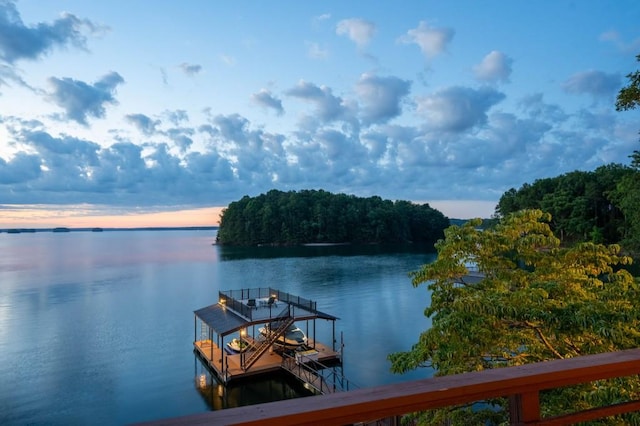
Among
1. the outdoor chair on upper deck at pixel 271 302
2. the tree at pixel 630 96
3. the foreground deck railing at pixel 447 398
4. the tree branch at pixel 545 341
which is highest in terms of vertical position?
the tree at pixel 630 96

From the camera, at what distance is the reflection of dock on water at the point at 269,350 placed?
17688 millimetres

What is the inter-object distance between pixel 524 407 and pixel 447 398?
0.91 ft

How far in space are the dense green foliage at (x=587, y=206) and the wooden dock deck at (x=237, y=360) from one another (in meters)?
42.5

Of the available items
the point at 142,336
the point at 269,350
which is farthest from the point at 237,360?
the point at 142,336

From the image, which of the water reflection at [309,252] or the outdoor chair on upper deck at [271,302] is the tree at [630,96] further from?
the water reflection at [309,252]

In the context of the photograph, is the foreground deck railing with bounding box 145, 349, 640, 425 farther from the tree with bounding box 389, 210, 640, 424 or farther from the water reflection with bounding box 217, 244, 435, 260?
the water reflection with bounding box 217, 244, 435, 260

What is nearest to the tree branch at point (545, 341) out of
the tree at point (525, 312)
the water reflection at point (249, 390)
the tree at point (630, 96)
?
the tree at point (525, 312)

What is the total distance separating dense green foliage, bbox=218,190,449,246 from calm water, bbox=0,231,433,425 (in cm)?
4349

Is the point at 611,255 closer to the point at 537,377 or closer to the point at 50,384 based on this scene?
the point at 537,377

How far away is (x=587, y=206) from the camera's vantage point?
56344mm

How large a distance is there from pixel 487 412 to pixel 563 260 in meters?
3.14

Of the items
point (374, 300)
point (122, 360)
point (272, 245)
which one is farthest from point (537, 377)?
point (272, 245)

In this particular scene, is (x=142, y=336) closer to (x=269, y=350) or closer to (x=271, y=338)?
(x=269, y=350)

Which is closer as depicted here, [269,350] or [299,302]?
[269,350]
